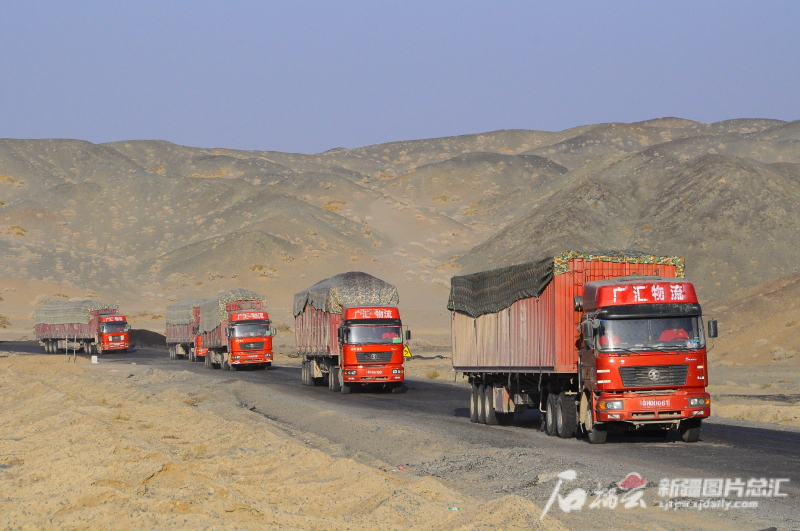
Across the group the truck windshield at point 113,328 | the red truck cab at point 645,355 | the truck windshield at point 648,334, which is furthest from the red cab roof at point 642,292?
the truck windshield at point 113,328

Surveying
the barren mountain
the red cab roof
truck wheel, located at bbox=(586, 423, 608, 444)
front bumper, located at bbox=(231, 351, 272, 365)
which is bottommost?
truck wheel, located at bbox=(586, 423, 608, 444)

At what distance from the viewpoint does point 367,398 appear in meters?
35.2

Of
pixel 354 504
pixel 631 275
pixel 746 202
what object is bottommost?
pixel 354 504

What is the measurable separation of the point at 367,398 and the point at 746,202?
7687 cm

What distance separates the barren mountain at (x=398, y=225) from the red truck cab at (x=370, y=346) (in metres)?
49.8

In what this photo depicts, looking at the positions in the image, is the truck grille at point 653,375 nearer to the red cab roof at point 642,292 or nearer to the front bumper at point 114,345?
the red cab roof at point 642,292

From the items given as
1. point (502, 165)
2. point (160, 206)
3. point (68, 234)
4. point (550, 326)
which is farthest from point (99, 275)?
point (550, 326)

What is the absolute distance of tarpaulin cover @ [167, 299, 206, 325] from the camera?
2459 inches

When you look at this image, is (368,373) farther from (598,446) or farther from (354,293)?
(598,446)

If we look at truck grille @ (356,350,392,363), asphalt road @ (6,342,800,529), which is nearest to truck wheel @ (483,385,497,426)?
asphalt road @ (6,342,800,529)

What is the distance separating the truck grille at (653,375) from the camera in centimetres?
1922

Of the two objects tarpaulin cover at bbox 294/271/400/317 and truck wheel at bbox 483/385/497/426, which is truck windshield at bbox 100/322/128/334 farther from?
truck wheel at bbox 483/385/497/426

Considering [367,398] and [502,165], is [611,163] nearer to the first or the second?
[502,165]

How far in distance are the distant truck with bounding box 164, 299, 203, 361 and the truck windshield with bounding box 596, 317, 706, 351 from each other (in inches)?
1754
